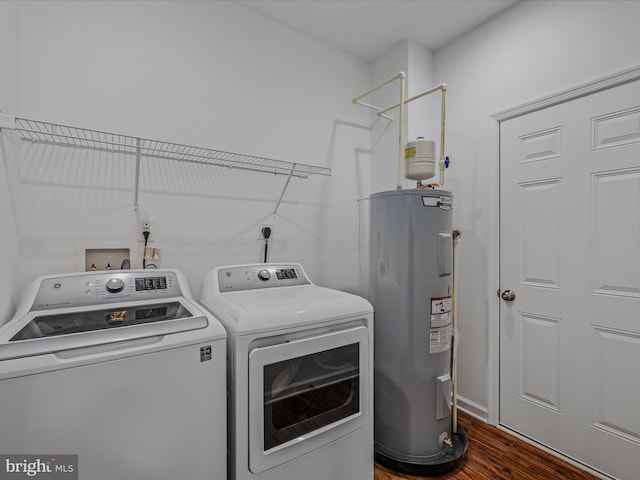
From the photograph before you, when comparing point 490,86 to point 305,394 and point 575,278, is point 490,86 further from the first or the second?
point 305,394

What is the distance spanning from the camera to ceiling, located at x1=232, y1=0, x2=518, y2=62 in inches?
80.0

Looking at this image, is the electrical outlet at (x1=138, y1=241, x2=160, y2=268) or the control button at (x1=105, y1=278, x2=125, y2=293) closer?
the control button at (x1=105, y1=278, x2=125, y2=293)

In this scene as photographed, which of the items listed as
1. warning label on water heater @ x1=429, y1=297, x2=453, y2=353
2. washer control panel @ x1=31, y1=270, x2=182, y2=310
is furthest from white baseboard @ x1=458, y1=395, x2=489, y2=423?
washer control panel @ x1=31, y1=270, x2=182, y2=310

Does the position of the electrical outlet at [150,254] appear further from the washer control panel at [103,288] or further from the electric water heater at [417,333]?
the electric water heater at [417,333]

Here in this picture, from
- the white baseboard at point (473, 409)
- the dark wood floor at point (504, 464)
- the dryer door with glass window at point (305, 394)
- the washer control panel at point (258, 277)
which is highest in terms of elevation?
the washer control panel at point (258, 277)

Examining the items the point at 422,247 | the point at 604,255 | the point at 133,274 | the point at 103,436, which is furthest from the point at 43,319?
the point at 604,255

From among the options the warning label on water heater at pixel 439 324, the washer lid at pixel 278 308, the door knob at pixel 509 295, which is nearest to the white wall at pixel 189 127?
the washer lid at pixel 278 308

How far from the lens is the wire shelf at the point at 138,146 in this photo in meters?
1.46

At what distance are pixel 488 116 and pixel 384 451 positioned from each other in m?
2.26

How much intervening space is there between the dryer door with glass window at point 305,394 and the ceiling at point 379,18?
205cm

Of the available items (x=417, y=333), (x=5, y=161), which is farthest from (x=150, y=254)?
(x=417, y=333)

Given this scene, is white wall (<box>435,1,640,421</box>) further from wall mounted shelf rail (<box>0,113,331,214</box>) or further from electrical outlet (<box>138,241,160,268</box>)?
electrical outlet (<box>138,241,160,268</box>)

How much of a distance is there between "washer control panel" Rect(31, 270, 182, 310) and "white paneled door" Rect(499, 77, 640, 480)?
2102 millimetres

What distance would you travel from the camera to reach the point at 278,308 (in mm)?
1333
